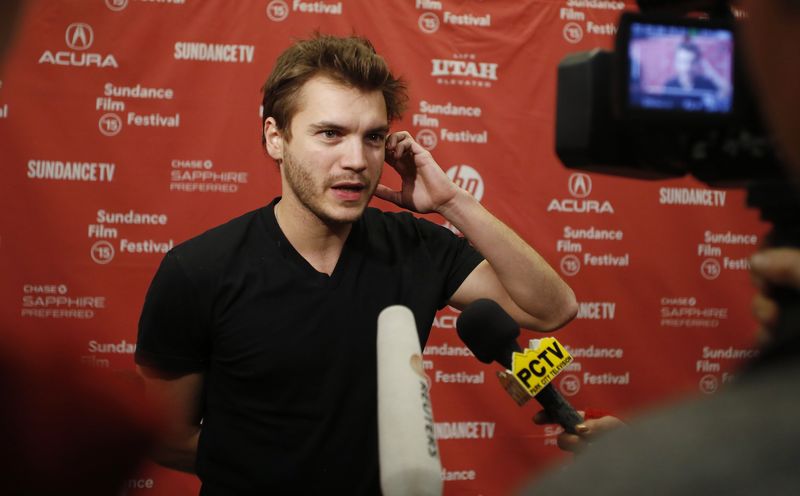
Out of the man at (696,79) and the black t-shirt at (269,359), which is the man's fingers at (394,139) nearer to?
the black t-shirt at (269,359)

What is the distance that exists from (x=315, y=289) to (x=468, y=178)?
60.7 inches

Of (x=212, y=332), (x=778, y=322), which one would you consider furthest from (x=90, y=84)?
(x=778, y=322)

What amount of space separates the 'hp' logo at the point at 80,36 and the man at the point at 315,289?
1392mm

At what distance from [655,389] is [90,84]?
2488 millimetres

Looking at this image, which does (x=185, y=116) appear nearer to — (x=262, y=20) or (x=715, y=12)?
(x=262, y=20)

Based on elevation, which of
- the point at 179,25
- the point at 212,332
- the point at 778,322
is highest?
the point at 179,25

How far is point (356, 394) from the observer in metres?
1.47

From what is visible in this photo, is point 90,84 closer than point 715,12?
No

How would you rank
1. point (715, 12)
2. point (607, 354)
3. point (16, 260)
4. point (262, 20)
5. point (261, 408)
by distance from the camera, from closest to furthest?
point (715, 12) → point (261, 408) → point (16, 260) → point (262, 20) → point (607, 354)

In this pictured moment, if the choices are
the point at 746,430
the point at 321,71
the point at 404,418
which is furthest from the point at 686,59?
the point at 321,71

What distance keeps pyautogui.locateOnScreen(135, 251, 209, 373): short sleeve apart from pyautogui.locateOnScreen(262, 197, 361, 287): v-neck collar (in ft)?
0.65

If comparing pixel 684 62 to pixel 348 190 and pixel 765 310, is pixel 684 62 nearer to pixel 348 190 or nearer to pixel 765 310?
pixel 765 310

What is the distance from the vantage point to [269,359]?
1446mm

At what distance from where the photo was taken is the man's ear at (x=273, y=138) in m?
1.68
